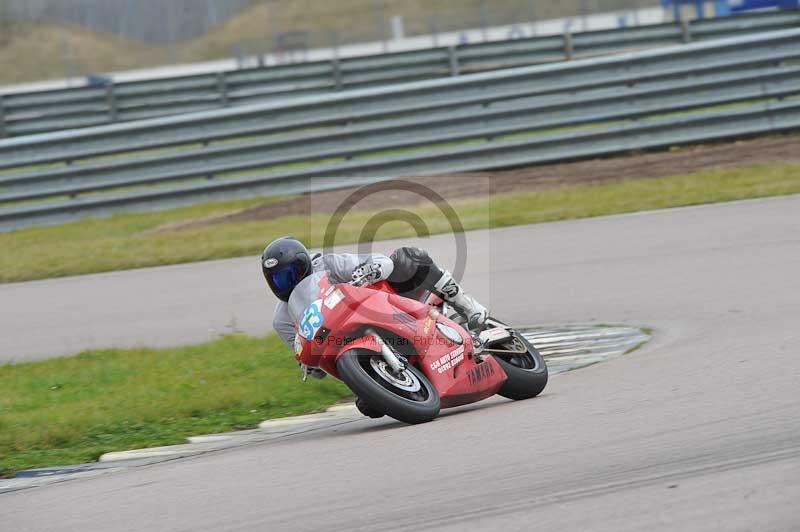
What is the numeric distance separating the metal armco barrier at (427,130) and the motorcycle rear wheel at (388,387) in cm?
983

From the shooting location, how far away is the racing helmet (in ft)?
21.9

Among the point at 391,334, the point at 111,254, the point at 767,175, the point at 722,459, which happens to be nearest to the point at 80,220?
the point at 111,254

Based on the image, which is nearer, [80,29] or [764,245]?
[764,245]

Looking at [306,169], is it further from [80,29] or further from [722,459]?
[80,29]

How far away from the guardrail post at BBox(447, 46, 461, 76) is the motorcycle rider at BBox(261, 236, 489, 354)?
14445 mm

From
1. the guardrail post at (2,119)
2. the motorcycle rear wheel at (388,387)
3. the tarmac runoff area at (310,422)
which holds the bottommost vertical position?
the tarmac runoff area at (310,422)

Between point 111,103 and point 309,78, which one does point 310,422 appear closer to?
point 309,78

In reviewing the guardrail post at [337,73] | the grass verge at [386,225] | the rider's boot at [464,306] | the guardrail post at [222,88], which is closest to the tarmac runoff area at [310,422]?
the rider's boot at [464,306]

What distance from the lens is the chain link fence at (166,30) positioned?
115ft

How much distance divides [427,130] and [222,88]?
6.83m

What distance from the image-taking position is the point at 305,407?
25.8 ft

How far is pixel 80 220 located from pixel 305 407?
9.85m

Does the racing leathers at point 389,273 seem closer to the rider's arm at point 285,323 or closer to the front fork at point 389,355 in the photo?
the rider's arm at point 285,323

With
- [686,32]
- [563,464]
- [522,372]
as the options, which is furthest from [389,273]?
[686,32]
